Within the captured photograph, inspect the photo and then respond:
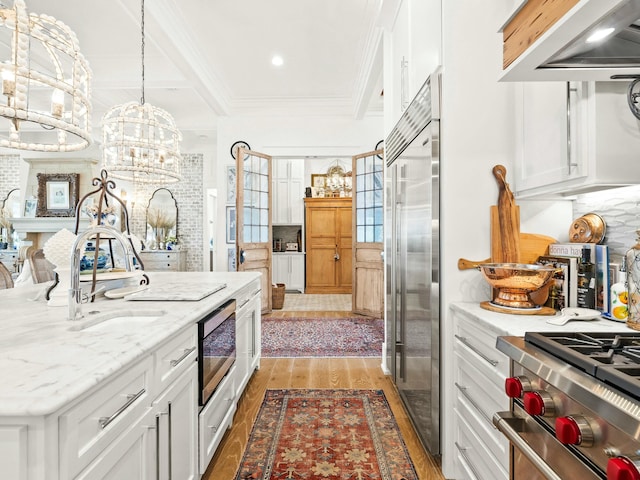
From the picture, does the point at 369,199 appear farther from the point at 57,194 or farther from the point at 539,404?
the point at 57,194

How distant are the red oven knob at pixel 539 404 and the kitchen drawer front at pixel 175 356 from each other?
3.75ft

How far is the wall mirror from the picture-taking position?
26.2 feet

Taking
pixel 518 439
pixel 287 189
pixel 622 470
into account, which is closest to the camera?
pixel 622 470

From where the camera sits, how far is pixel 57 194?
6.88m

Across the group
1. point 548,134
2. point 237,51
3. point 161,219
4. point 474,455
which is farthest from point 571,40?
point 161,219

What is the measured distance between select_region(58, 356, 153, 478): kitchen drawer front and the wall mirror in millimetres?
7325

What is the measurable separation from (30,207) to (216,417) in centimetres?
722

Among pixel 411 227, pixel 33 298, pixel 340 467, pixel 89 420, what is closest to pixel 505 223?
pixel 411 227

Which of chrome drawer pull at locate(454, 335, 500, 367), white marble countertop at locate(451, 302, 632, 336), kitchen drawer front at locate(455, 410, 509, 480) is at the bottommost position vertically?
kitchen drawer front at locate(455, 410, 509, 480)

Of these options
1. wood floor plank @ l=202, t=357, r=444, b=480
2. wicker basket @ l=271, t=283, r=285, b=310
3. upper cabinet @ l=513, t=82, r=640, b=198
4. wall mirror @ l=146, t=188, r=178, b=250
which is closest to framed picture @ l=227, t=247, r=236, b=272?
wicker basket @ l=271, t=283, r=285, b=310

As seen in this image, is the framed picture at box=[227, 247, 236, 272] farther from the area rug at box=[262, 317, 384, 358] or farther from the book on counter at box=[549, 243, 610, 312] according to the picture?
the book on counter at box=[549, 243, 610, 312]

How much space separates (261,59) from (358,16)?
134 centimetres

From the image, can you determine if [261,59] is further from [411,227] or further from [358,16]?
[411,227]

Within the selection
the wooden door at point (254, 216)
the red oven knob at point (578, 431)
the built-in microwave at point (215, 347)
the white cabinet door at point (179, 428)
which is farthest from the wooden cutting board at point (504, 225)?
the wooden door at point (254, 216)
